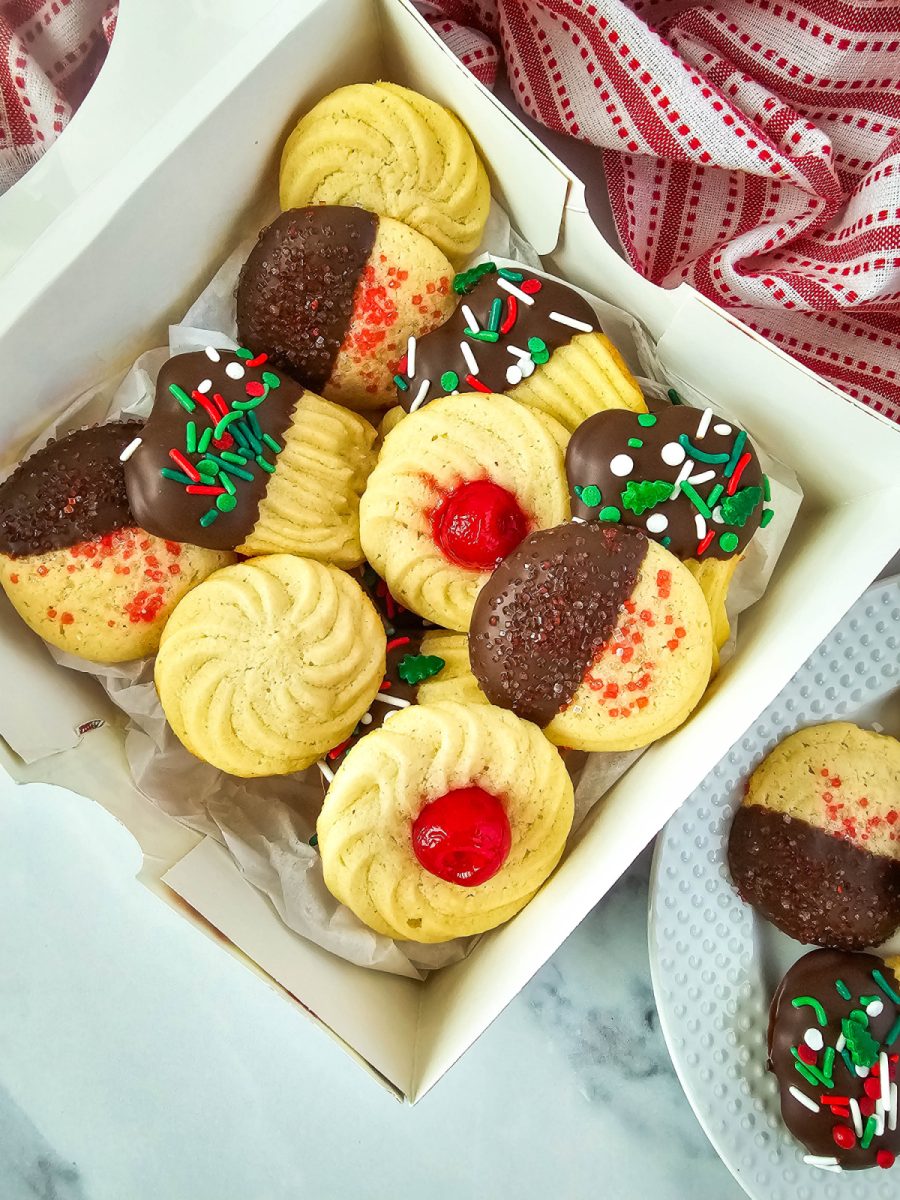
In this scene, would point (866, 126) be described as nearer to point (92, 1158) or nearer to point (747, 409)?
point (747, 409)

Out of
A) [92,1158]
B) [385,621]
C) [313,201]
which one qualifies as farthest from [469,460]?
[92,1158]

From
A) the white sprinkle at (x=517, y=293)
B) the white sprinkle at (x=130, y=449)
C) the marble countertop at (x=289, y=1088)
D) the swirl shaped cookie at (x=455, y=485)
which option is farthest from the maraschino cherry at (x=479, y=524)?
the marble countertop at (x=289, y=1088)

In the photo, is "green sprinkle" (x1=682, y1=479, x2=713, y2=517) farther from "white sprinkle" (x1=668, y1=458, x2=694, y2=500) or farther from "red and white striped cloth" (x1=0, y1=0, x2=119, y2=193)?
"red and white striped cloth" (x1=0, y1=0, x2=119, y2=193)

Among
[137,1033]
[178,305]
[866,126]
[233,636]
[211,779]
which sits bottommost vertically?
[137,1033]

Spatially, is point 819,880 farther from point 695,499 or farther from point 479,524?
point 479,524

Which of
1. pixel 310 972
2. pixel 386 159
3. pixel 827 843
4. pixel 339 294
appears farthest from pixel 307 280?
pixel 827 843

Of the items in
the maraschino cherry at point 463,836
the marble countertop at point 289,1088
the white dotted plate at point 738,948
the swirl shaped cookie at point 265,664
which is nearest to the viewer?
the maraschino cherry at point 463,836

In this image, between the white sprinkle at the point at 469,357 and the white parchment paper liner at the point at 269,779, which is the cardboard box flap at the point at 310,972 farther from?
the white sprinkle at the point at 469,357
